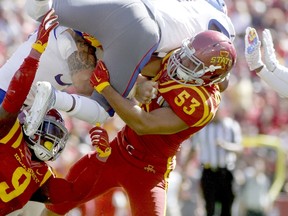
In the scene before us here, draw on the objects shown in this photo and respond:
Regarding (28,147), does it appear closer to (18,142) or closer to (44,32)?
(18,142)

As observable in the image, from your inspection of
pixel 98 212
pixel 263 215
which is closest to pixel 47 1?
pixel 98 212

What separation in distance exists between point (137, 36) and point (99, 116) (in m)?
0.51

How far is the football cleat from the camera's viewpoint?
5594 mm

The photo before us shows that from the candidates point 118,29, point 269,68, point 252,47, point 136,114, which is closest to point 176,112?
point 136,114

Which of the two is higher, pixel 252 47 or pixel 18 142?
pixel 18 142

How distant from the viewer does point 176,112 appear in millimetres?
5953

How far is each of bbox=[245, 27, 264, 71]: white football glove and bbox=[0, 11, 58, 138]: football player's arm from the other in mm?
1442

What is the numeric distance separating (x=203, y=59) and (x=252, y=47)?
80 centimetres

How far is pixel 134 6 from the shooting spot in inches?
228

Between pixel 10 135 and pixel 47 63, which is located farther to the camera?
pixel 47 63

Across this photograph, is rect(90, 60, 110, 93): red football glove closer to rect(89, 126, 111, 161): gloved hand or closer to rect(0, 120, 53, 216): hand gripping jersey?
rect(89, 126, 111, 161): gloved hand

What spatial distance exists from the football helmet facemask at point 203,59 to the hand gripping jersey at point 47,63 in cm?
63

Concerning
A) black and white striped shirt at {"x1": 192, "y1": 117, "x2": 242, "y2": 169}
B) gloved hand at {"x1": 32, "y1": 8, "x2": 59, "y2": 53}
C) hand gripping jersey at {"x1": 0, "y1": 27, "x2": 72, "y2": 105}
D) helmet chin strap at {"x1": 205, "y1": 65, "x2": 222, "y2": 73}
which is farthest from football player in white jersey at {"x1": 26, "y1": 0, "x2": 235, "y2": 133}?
black and white striped shirt at {"x1": 192, "y1": 117, "x2": 242, "y2": 169}

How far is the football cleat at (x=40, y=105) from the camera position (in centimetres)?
559
